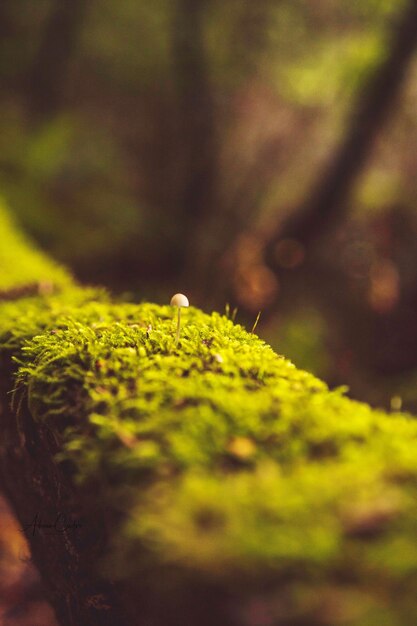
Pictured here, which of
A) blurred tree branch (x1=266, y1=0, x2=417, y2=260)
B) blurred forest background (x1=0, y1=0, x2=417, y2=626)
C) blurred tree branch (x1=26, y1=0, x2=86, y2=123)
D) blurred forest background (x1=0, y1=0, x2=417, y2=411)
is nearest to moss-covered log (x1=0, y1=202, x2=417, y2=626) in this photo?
blurred forest background (x1=0, y1=0, x2=417, y2=626)

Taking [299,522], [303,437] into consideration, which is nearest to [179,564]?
[299,522]

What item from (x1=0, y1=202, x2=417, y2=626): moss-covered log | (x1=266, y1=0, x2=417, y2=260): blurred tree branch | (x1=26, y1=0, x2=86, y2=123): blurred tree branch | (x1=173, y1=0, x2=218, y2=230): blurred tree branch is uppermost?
(x1=26, y1=0, x2=86, y2=123): blurred tree branch

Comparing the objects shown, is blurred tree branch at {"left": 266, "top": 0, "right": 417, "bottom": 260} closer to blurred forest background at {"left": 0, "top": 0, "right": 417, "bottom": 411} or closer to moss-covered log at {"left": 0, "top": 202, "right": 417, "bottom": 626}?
blurred forest background at {"left": 0, "top": 0, "right": 417, "bottom": 411}

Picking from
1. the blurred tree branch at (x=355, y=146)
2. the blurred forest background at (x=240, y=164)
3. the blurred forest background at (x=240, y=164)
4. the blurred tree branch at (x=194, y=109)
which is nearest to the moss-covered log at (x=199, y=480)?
the blurred forest background at (x=240, y=164)

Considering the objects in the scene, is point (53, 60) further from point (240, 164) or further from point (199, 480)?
point (199, 480)

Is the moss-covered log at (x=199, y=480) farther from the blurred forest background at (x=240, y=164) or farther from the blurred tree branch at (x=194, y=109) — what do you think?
the blurred tree branch at (x=194, y=109)

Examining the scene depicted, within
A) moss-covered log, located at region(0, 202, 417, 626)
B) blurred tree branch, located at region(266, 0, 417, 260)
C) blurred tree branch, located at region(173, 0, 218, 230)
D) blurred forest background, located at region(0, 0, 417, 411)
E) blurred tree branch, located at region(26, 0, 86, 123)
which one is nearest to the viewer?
moss-covered log, located at region(0, 202, 417, 626)

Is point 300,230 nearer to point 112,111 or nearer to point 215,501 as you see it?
point 112,111

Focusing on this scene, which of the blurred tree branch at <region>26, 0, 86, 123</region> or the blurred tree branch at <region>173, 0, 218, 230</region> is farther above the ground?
the blurred tree branch at <region>26, 0, 86, 123</region>
